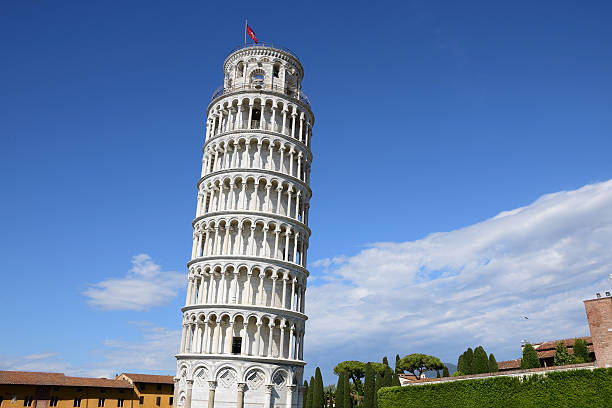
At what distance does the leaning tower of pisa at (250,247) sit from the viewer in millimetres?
40312

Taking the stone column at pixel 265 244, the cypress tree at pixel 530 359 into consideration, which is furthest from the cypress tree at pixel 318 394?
the stone column at pixel 265 244

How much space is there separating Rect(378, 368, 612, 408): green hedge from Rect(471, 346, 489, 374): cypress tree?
1878cm

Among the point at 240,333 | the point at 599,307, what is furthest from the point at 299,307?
the point at 599,307

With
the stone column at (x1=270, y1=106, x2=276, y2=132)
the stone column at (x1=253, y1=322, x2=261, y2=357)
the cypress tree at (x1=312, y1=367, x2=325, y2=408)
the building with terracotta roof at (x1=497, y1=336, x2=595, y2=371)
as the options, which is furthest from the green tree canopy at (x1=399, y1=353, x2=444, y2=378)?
the stone column at (x1=270, y1=106, x2=276, y2=132)

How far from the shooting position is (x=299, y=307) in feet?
146

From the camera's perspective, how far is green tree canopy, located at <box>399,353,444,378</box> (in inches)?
3366

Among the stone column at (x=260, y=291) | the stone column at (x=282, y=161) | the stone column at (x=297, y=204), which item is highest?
the stone column at (x=282, y=161)

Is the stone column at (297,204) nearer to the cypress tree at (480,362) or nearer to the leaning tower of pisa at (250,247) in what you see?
the leaning tower of pisa at (250,247)

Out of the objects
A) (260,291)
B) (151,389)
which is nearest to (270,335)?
(260,291)

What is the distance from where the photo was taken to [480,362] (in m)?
51.7

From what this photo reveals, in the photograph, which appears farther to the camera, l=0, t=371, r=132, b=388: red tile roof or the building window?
l=0, t=371, r=132, b=388: red tile roof

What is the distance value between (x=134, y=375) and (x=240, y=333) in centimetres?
3828

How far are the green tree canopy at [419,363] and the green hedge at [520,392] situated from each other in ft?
173

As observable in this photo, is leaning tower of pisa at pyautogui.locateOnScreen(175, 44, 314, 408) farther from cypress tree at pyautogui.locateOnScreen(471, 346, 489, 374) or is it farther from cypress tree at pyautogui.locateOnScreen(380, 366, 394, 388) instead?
cypress tree at pyautogui.locateOnScreen(471, 346, 489, 374)
